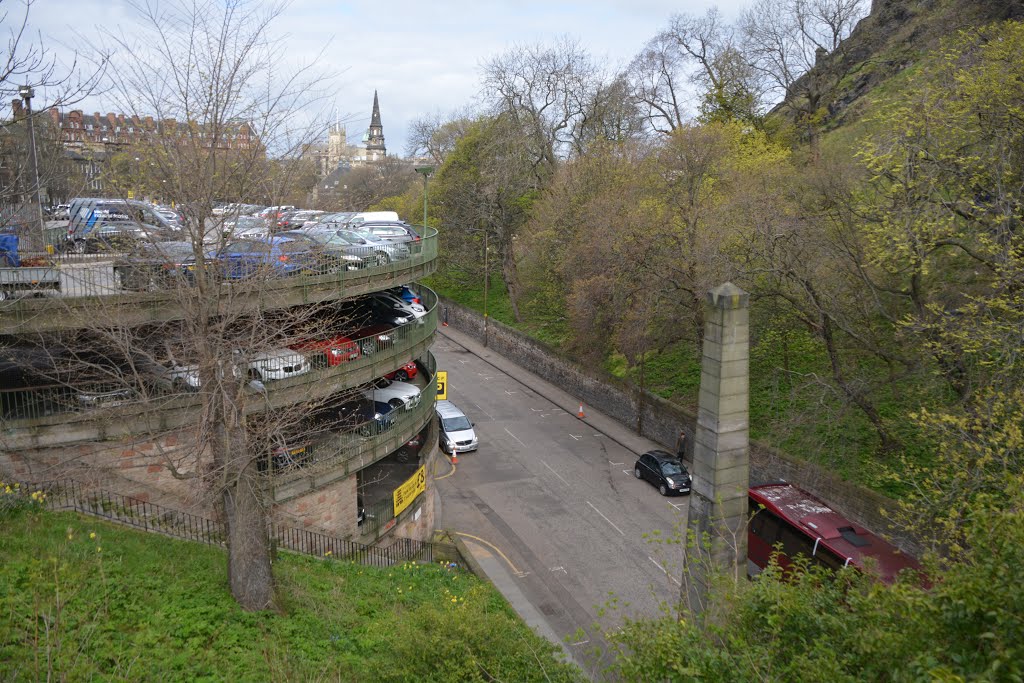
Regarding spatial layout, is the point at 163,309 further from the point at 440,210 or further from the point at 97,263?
the point at 440,210

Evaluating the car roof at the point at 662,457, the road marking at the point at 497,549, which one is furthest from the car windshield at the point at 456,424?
the car roof at the point at 662,457

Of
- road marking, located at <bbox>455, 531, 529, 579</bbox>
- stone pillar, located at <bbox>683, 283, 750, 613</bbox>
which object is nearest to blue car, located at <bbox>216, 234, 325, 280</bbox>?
stone pillar, located at <bbox>683, 283, 750, 613</bbox>

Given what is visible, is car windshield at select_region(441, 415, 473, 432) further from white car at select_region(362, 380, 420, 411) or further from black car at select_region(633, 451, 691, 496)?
black car at select_region(633, 451, 691, 496)

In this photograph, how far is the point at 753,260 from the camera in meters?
20.3

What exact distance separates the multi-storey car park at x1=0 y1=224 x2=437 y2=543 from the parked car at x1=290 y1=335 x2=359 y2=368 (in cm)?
10

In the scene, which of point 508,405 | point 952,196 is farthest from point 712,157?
point 508,405

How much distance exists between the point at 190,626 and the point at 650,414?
69.9 ft

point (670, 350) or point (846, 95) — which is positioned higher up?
point (846, 95)

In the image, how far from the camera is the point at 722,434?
33.1 ft

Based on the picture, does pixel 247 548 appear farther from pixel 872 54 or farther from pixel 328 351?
pixel 872 54

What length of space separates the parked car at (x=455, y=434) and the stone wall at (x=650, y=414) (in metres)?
6.99

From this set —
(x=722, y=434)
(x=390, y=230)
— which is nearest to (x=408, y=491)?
(x=722, y=434)

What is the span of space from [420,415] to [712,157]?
648 inches

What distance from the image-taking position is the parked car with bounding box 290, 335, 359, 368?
1567 centimetres
